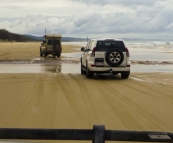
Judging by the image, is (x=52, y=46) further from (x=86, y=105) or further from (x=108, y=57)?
(x=86, y=105)

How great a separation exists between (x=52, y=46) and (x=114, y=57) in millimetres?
18912

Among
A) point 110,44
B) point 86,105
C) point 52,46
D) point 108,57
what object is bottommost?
point 86,105

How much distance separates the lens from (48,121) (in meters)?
6.98

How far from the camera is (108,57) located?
45.6 feet

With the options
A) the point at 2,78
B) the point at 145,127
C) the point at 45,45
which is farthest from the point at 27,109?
the point at 45,45

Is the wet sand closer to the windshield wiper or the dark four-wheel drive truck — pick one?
the windshield wiper

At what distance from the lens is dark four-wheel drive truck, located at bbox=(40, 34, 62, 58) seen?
105 feet

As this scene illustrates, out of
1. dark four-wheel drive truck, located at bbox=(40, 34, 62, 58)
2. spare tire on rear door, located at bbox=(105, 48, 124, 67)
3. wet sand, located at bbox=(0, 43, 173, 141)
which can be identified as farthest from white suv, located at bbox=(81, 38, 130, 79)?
dark four-wheel drive truck, located at bbox=(40, 34, 62, 58)

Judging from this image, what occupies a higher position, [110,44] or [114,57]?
[110,44]

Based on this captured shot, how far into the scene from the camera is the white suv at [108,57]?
45.8 ft

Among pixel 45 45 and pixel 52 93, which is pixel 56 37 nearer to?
pixel 45 45

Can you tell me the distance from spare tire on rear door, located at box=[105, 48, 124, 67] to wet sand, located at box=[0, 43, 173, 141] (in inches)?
44.7

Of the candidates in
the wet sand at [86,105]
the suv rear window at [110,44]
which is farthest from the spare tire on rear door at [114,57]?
the wet sand at [86,105]

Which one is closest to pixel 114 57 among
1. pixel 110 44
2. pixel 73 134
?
pixel 110 44
